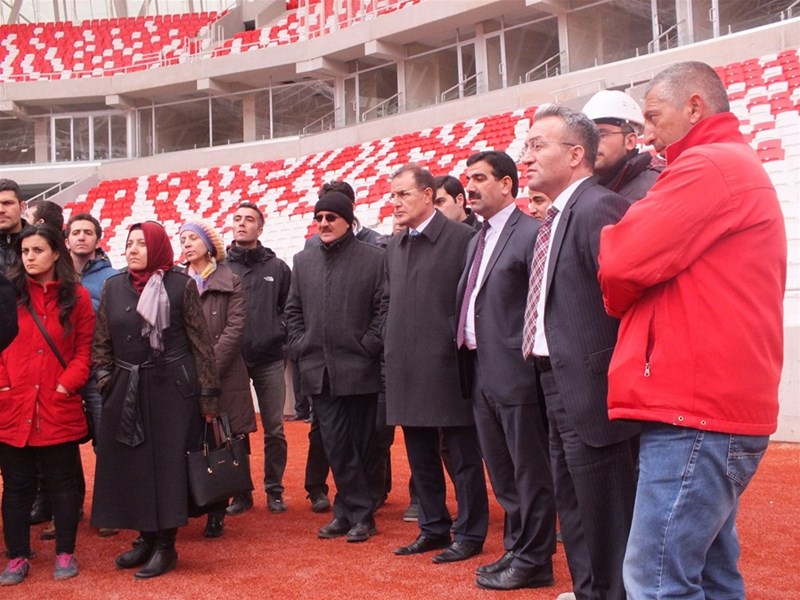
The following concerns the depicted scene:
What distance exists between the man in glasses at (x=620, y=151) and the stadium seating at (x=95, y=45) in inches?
1048

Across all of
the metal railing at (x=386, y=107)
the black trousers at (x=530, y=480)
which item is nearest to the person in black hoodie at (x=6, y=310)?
the black trousers at (x=530, y=480)

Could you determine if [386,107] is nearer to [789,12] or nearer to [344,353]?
[789,12]

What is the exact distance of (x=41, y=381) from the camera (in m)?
4.69

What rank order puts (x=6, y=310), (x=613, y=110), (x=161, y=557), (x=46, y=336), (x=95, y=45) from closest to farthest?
(x=6, y=310)
(x=613, y=110)
(x=161, y=557)
(x=46, y=336)
(x=95, y=45)

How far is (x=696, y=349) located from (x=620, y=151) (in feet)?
5.52

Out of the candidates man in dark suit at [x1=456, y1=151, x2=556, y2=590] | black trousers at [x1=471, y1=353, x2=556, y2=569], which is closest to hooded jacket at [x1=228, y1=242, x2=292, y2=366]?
man in dark suit at [x1=456, y1=151, x2=556, y2=590]

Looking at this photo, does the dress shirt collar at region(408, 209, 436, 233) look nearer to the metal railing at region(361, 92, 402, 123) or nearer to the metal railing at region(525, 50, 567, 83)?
the metal railing at region(525, 50, 567, 83)

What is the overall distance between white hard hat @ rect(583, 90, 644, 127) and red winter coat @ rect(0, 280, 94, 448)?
112 inches

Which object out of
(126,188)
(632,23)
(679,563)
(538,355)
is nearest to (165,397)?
(538,355)

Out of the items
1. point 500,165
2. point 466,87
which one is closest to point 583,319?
point 500,165

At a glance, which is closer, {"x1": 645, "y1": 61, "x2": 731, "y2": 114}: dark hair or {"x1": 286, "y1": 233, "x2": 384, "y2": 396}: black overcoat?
{"x1": 645, "y1": 61, "x2": 731, "y2": 114}: dark hair

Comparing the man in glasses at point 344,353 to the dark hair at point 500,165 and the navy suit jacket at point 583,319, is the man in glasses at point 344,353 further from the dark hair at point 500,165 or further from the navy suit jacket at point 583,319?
the navy suit jacket at point 583,319

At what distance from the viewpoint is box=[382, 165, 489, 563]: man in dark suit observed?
471cm

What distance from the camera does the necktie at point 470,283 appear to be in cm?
444
